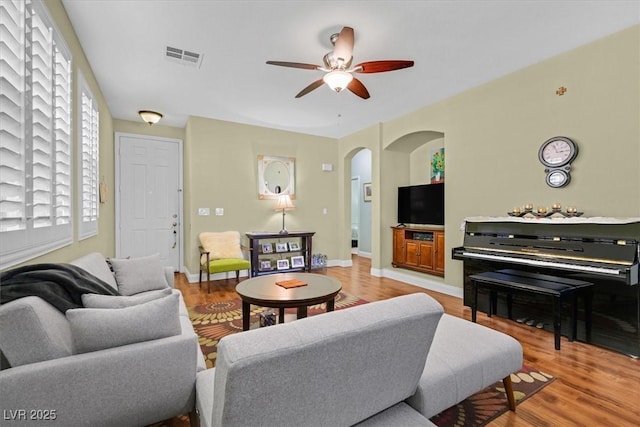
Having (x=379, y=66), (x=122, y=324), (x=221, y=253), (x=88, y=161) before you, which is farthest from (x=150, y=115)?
(x=122, y=324)

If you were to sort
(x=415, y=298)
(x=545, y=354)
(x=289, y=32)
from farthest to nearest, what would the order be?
(x=289, y=32)
(x=545, y=354)
(x=415, y=298)

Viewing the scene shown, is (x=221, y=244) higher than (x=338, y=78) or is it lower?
lower

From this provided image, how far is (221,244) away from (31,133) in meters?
3.28

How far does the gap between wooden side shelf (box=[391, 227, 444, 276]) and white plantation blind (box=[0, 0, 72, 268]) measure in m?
4.31

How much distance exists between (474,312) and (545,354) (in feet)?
2.19

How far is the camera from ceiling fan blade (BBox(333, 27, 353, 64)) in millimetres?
2330

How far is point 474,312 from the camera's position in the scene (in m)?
3.00

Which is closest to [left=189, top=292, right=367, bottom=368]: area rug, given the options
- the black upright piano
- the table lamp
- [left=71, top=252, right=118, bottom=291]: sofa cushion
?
[left=71, top=252, right=118, bottom=291]: sofa cushion

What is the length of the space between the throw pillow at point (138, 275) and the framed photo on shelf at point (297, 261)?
2807 mm

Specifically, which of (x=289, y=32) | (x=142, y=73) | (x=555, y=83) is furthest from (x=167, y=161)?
(x=555, y=83)

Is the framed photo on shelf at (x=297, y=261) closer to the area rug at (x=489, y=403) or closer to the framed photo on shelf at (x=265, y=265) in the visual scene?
the framed photo on shelf at (x=265, y=265)

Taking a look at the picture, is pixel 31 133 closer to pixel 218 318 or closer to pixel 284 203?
pixel 218 318

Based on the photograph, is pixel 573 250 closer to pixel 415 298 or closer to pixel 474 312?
pixel 474 312

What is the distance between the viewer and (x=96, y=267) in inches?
89.9
